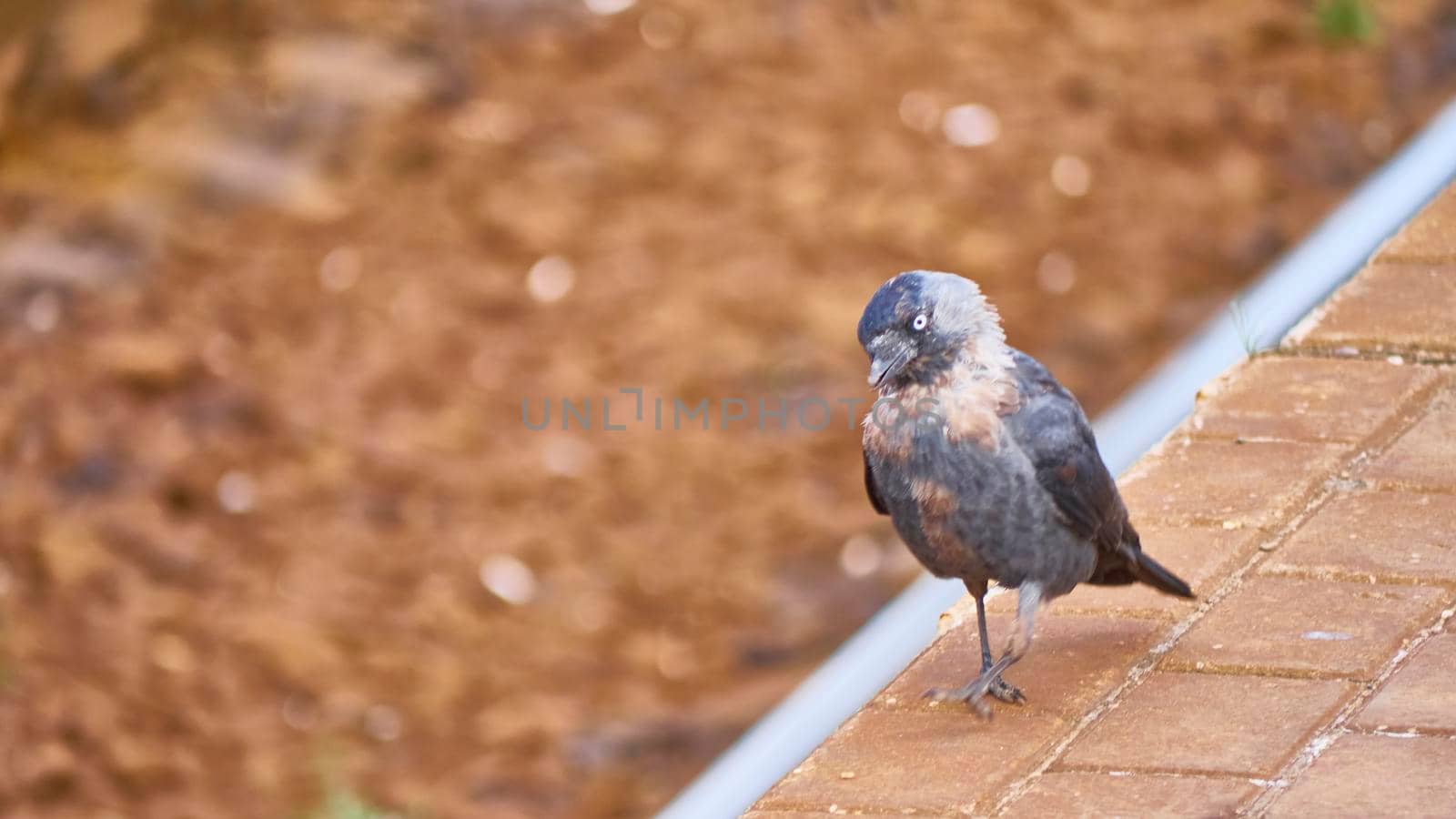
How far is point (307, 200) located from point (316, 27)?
1.96 feet

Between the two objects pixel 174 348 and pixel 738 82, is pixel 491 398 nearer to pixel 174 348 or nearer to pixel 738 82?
pixel 174 348

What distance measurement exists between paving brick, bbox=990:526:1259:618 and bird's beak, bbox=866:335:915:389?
0.59 meters

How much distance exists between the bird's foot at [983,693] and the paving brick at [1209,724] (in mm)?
129

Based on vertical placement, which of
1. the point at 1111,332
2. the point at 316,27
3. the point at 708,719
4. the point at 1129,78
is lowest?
the point at 708,719

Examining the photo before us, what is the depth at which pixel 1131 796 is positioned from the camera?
2342 millimetres

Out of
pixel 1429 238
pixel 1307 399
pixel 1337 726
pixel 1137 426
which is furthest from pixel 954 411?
pixel 1429 238

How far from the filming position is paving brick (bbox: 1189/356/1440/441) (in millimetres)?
3244

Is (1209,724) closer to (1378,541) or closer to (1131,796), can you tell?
(1131,796)

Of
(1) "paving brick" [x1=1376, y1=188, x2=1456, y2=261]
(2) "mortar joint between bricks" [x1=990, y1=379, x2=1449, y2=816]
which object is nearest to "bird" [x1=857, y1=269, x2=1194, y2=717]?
(2) "mortar joint between bricks" [x1=990, y1=379, x2=1449, y2=816]

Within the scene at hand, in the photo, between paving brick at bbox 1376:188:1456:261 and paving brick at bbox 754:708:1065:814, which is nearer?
paving brick at bbox 754:708:1065:814

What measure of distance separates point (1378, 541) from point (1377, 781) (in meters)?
0.67

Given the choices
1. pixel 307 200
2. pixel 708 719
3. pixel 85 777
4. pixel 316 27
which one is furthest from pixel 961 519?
pixel 316 27

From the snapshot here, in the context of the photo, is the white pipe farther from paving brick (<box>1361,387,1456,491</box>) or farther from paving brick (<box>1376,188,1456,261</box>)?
paving brick (<box>1361,387,1456,491</box>)

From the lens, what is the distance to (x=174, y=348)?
4.86 metres
